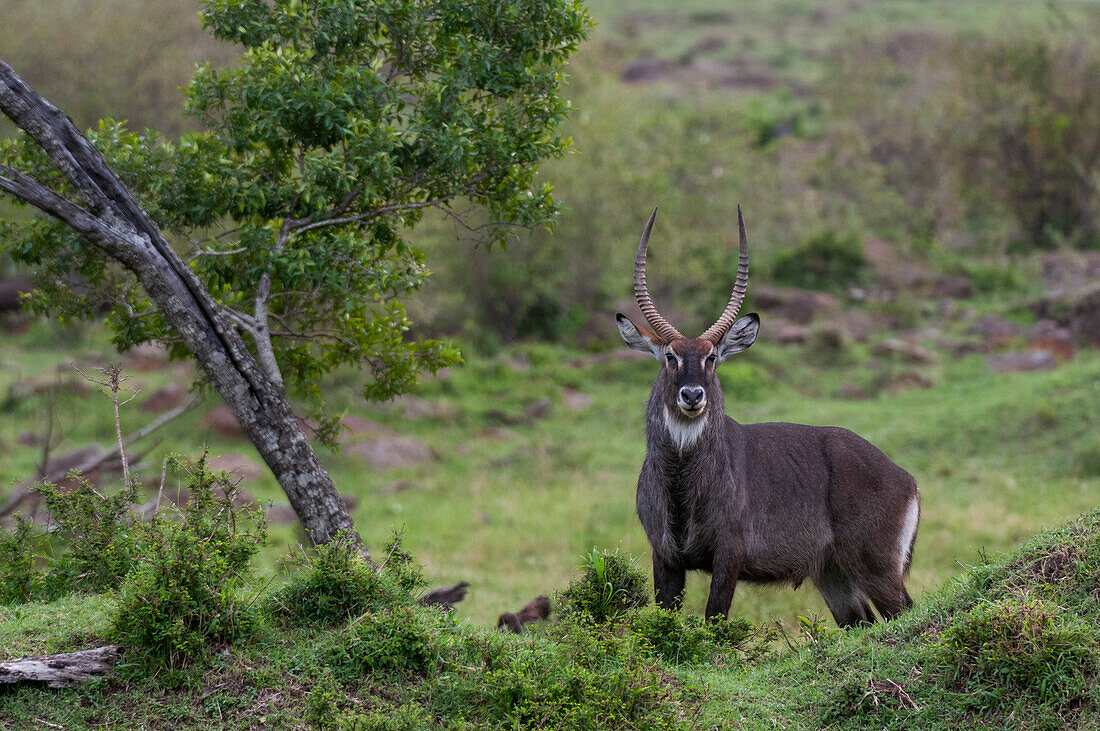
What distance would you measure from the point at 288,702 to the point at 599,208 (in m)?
15.6

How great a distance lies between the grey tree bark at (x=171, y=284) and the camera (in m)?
5.68

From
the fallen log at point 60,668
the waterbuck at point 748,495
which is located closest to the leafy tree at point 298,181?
the waterbuck at point 748,495

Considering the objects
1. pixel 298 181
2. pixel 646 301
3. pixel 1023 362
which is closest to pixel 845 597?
pixel 646 301

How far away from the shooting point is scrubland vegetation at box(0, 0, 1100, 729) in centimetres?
466

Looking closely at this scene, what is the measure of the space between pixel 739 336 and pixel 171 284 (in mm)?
3459

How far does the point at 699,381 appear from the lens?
5.90m

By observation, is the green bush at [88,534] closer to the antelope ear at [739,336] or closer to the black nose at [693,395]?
the black nose at [693,395]

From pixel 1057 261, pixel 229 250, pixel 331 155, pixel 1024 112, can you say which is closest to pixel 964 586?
pixel 331 155

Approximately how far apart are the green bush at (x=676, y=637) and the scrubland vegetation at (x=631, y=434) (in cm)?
2

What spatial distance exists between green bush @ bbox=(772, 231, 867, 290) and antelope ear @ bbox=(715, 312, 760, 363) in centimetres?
1837

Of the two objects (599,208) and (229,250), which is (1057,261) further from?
(229,250)

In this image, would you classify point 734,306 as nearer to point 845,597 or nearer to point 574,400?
point 845,597

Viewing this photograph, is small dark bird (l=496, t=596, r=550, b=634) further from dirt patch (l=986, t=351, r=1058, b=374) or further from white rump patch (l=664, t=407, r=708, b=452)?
dirt patch (l=986, t=351, r=1058, b=374)

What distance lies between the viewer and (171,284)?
589 centimetres
